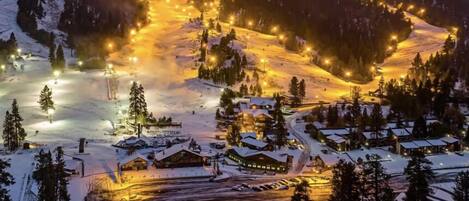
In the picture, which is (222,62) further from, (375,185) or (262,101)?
(375,185)

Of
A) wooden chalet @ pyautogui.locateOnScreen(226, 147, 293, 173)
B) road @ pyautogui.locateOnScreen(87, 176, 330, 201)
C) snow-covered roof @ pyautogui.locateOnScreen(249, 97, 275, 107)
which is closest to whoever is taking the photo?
road @ pyautogui.locateOnScreen(87, 176, 330, 201)

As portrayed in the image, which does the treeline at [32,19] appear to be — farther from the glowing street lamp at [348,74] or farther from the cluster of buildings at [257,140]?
the glowing street lamp at [348,74]

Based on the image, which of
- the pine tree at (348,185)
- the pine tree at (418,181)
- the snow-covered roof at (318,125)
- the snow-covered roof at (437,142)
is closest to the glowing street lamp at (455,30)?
the snow-covered roof at (318,125)

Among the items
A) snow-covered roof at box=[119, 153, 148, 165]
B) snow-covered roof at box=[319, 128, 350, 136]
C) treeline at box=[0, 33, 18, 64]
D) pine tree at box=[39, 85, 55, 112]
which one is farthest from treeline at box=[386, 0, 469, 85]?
treeline at box=[0, 33, 18, 64]

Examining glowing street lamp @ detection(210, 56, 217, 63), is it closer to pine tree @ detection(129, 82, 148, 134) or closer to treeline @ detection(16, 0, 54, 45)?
pine tree @ detection(129, 82, 148, 134)

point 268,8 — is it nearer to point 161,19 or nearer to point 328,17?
point 328,17

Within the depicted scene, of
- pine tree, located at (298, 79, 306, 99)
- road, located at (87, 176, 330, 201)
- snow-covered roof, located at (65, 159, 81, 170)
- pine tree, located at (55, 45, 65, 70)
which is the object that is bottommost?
road, located at (87, 176, 330, 201)

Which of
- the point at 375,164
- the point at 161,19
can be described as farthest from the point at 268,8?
the point at 375,164
